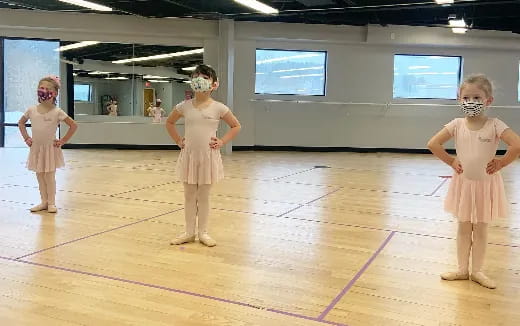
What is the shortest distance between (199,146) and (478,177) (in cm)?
190

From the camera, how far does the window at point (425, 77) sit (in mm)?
13805

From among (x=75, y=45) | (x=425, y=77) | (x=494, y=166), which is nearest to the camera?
(x=494, y=166)

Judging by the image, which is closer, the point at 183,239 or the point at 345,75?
the point at 183,239

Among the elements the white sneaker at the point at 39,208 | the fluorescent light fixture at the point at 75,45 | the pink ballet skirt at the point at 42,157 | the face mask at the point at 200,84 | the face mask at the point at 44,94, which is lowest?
the white sneaker at the point at 39,208

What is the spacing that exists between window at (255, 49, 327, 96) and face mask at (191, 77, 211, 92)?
9663 millimetres

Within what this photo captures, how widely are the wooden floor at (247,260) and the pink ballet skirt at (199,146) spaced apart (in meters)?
0.55

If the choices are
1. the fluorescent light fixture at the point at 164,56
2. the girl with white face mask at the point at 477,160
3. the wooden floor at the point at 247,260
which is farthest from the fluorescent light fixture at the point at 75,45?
the girl with white face mask at the point at 477,160

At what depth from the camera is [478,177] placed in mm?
3193

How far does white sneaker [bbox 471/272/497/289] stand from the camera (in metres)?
3.29

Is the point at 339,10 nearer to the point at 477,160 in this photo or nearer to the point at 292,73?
the point at 292,73

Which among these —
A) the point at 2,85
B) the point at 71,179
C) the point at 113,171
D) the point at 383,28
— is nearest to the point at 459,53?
the point at 383,28

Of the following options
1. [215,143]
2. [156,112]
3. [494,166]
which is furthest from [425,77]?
[494,166]

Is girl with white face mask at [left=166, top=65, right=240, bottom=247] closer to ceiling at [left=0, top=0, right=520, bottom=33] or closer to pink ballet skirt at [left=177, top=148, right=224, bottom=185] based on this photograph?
pink ballet skirt at [left=177, top=148, right=224, bottom=185]

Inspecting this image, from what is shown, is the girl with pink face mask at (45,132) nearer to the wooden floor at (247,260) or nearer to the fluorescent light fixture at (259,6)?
the wooden floor at (247,260)
